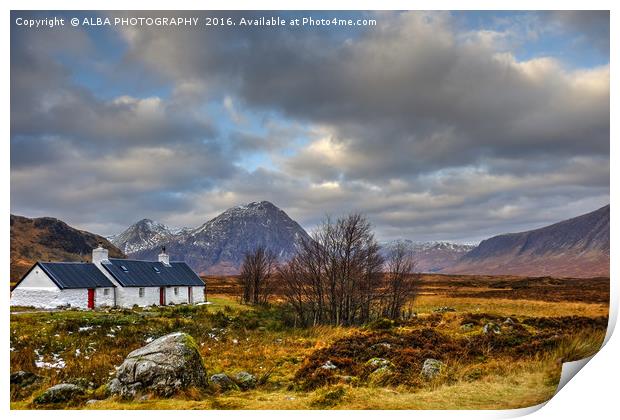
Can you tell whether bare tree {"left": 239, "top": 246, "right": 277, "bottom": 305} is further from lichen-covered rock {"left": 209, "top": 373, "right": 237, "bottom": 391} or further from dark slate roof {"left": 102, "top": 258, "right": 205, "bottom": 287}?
lichen-covered rock {"left": 209, "top": 373, "right": 237, "bottom": 391}

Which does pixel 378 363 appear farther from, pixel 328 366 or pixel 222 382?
pixel 222 382

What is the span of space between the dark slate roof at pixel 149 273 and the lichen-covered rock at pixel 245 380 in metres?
23.4

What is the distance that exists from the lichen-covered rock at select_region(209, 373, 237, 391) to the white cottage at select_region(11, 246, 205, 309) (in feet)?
68.5

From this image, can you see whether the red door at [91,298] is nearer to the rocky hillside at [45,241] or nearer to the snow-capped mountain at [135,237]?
the snow-capped mountain at [135,237]

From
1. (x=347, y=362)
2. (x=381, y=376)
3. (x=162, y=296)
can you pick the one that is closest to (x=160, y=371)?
(x=347, y=362)

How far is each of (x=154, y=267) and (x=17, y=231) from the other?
193 ft

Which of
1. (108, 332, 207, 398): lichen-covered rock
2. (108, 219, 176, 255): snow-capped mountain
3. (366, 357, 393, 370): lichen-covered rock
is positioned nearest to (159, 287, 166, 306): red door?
(108, 332, 207, 398): lichen-covered rock

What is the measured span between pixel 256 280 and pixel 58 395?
3571 centimetres

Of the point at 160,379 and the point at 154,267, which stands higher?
the point at 154,267

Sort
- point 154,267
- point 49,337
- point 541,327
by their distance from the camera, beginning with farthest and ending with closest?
point 154,267 < point 541,327 < point 49,337

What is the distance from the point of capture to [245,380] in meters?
14.2
